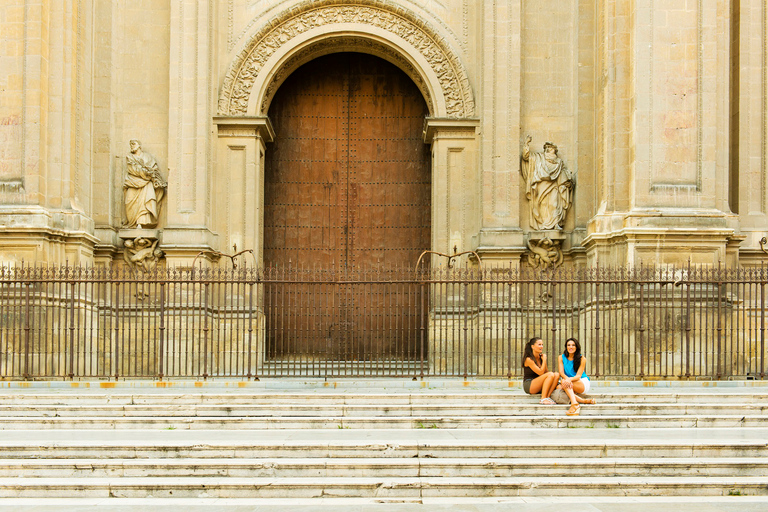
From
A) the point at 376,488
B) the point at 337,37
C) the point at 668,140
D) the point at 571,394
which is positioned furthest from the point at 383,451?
the point at 337,37

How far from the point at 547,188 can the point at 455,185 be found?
72.6 inches

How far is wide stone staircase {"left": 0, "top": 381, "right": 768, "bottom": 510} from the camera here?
845cm

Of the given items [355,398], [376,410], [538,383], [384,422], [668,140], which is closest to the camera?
[384,422]

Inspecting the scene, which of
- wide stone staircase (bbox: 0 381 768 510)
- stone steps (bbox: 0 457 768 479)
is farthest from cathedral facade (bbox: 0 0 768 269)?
stone steps (bbox: 0 457 768 479)

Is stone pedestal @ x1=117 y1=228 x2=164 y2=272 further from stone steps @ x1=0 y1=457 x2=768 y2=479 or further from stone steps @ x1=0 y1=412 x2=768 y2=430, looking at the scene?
stone steps @ x1=0 y1=457 x2=768 y2=479

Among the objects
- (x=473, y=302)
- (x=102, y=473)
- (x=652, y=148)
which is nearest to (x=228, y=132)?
(x=473, y=302)

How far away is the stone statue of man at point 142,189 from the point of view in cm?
1780

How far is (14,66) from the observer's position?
53.9 ft

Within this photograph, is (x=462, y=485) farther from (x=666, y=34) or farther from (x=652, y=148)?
(x=666, y=34)

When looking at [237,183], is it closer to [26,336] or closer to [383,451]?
[26,336]

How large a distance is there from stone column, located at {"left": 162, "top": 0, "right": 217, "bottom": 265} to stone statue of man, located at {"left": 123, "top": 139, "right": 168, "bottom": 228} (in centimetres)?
35

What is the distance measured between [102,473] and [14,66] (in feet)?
33.4

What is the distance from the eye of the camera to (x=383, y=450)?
365 inches

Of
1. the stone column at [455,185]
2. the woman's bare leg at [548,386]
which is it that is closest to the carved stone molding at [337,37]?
the stone column at [455,185]
